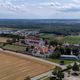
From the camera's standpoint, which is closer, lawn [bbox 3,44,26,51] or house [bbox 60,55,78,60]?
house [bbox 60,55,78,60]

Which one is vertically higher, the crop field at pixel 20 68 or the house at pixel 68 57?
the house at pixel 68 57

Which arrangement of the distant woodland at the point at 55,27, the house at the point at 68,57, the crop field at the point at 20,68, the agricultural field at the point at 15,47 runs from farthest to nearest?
the distant woodland at the point at 55,27 < the agricultural field at the point at 15,47 < the house at the point at 68,57 < the crop field at the point at 20,68

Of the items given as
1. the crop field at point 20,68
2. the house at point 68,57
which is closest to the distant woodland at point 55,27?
the house at point 68,57

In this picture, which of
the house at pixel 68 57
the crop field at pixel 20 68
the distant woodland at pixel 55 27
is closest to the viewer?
the crop field at pixel 20 68

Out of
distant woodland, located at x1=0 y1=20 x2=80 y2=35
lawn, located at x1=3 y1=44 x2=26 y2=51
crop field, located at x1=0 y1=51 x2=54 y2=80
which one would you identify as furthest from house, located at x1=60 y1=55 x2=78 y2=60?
distant woodland, located at x1=0 y1=20 x2=80 y2=35

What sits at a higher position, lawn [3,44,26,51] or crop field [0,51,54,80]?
lawn [3,44,26,51]

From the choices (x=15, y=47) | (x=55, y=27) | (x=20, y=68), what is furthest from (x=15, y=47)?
(x=55, y=27)

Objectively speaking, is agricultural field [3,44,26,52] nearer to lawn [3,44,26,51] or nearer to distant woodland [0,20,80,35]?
lawn [3,44,26,51]

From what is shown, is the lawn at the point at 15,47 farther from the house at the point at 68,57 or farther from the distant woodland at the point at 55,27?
the distant woodland at the point at 55,27

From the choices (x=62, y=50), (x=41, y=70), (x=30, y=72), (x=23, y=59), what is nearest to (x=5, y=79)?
(x=30, y=72)
